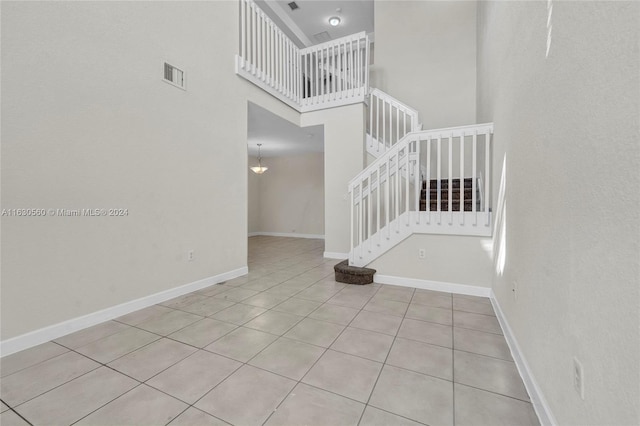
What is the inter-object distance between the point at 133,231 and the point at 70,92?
4.04ft

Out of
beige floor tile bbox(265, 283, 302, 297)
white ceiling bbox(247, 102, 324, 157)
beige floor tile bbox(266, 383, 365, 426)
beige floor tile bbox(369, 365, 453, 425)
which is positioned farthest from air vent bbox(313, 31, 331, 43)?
beige floor tile bbox(266, 383, 365, 426)

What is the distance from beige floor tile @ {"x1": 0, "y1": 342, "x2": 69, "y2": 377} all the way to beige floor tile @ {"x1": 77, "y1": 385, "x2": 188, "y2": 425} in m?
0.87

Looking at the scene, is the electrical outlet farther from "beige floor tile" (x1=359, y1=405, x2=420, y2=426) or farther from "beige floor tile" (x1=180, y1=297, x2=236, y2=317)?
"beige floor tile" (x1=180, y1=297, x2=236, y2=317)

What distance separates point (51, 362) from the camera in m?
1.78

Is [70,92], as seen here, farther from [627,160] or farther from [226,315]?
[627,160]

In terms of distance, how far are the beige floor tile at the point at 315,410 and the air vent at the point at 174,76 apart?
10.2ft

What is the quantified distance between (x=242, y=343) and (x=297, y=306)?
2.57 feet

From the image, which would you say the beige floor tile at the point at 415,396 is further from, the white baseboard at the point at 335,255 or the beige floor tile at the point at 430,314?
the white baseboard at the point at 335,255

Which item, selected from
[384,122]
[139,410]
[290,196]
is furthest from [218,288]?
[290,196]

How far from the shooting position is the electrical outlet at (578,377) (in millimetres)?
969

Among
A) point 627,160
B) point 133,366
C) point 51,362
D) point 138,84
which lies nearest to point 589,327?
point 627,160

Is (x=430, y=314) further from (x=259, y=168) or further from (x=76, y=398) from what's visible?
(x=259, y=168)

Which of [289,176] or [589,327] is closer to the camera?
[589,327]

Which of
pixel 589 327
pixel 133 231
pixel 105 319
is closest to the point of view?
pixel 589 327
